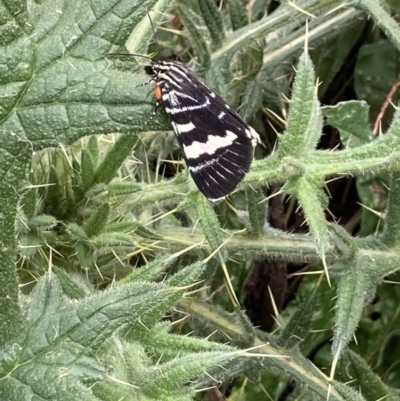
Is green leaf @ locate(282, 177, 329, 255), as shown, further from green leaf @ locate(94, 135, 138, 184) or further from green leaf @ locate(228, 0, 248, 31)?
green leaf @ locate(228, 0, 248, 31)

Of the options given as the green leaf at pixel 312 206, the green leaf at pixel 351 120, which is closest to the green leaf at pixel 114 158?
the green leaf at pixel 312 206

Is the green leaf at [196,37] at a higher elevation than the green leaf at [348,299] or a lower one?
higher

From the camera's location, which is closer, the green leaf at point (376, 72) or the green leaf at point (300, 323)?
the green leaf at point (300, 323)

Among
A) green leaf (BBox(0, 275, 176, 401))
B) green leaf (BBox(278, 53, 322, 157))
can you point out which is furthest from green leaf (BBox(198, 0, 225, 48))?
green leaf (BBox(0, 275, 176, 401))

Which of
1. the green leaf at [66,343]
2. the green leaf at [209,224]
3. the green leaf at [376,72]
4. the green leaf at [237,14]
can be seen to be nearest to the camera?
the green leaf at [66,343]

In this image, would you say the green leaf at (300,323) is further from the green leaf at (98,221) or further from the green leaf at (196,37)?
the green leaf at (196,37)

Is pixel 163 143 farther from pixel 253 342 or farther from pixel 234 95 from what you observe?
pixel 253 342

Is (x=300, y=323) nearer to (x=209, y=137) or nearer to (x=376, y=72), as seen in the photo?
(x=209, y=137)
